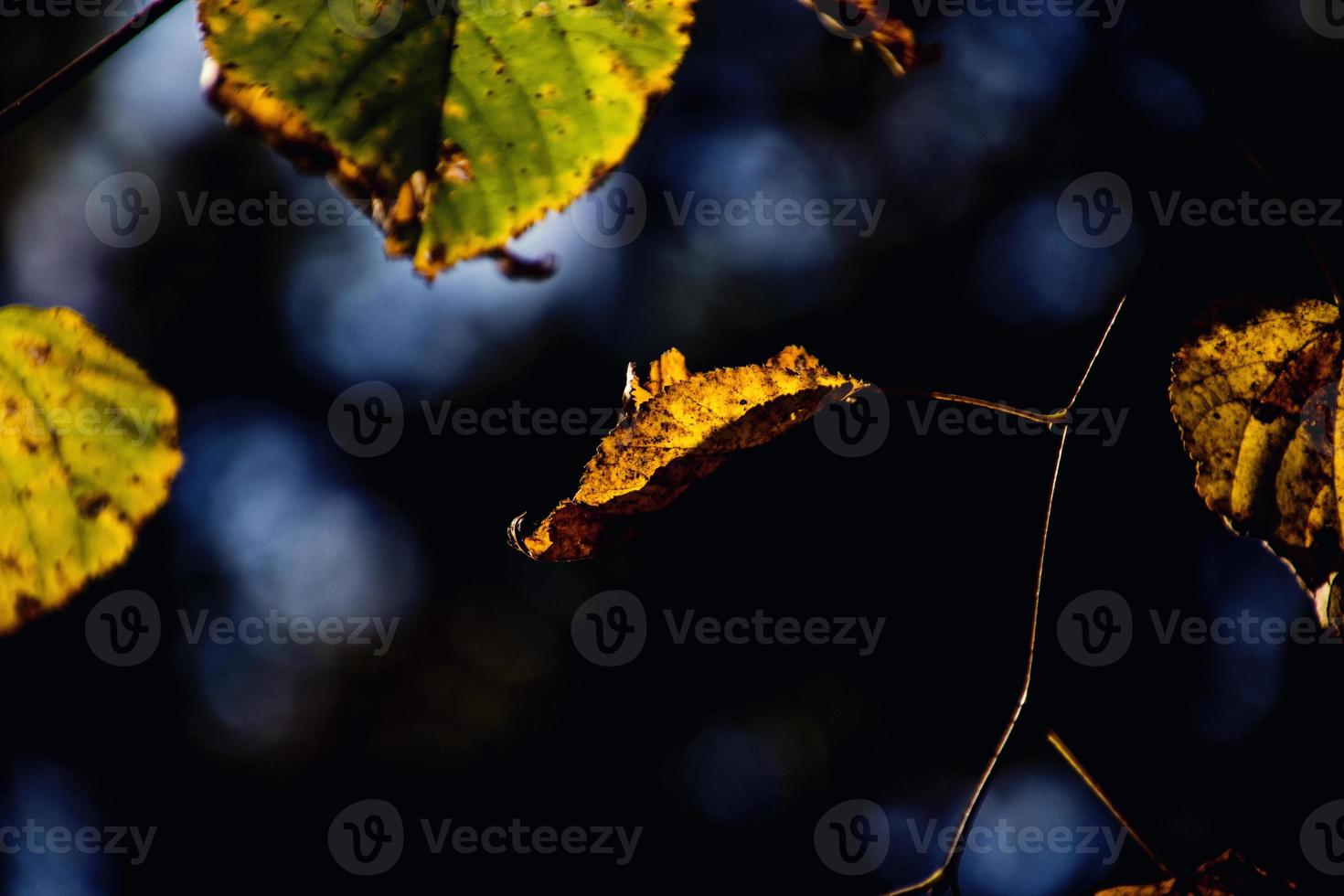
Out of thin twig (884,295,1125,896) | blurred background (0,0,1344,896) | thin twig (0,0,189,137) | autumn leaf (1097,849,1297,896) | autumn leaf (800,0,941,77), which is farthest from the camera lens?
blurred background (0,0,1344,896)

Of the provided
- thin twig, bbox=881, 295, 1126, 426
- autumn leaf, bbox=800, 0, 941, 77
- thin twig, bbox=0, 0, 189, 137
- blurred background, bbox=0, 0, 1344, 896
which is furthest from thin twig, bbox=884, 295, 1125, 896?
blurred background, bbox=0, 0, 1344, 896

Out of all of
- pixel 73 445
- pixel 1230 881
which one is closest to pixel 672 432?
pixel 73 445

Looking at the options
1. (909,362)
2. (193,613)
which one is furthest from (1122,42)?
(193,613)

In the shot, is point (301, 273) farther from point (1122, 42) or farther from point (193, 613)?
point (1122, 42)

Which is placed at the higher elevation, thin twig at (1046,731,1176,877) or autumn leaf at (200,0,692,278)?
autumn leaf at (200,0,692,278)

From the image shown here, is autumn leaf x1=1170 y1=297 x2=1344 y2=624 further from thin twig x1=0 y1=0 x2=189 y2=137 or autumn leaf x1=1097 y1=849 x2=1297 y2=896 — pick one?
thin twig x1=0 y1=0 x2=189 y2=137

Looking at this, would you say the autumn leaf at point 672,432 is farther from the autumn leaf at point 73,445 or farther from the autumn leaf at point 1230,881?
the autumn leaf at point 1230,881

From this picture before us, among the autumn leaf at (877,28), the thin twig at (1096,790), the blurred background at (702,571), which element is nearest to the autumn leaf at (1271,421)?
the thin twig at (1096,790)
